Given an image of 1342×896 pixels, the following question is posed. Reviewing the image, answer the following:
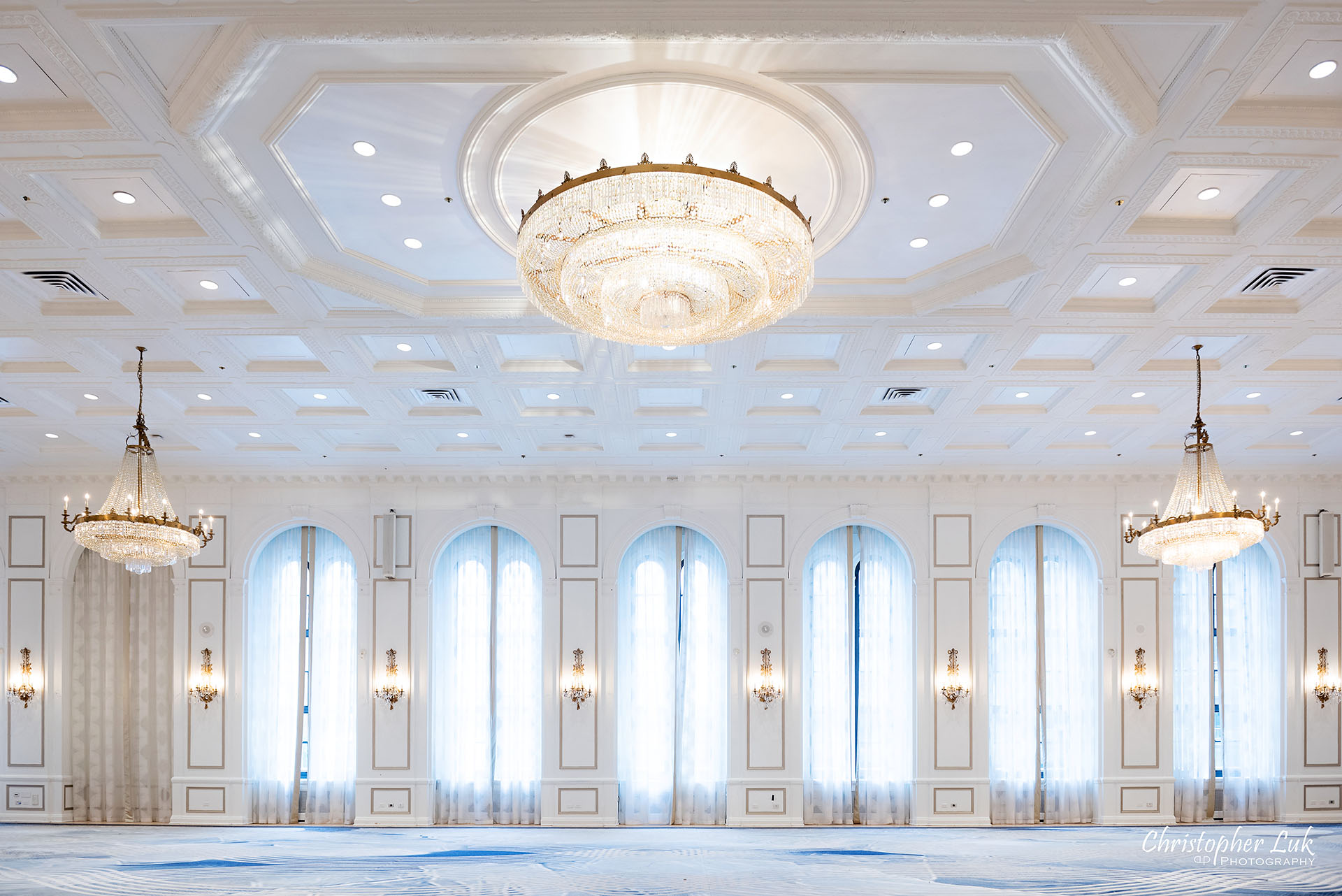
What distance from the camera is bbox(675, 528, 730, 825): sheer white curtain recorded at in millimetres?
14203

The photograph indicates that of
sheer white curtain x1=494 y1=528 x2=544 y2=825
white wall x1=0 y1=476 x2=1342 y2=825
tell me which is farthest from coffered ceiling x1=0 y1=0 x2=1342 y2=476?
sheer white curtain x1=494 y1=528 x2=544 y2=825

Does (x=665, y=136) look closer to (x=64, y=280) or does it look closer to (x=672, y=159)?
(x=672, y=159)

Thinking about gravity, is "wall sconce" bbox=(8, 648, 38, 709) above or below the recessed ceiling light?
below

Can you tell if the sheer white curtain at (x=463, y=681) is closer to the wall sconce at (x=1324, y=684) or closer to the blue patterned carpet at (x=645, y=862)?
the blue patterned carpet at (x=645, y=862)

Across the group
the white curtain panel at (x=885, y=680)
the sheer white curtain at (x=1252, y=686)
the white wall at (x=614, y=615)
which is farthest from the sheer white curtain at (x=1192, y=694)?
the white curtain panel at (x=885, y=680)

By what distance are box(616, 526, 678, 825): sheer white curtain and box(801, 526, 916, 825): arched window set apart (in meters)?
1.90

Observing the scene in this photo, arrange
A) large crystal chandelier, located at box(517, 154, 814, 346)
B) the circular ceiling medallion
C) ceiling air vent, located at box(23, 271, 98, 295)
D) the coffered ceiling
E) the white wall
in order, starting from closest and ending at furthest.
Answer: the coffered ceiling
large crystal chandelier, located at box(517, 154, 814, 346)
the circular ceiling medallion
ceiling air vent, located at box(23, 271, 98, 295)
the white wall

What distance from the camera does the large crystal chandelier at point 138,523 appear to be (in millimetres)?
9258

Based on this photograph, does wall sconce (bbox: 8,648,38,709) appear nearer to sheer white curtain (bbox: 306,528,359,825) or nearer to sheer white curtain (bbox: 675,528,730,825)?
sheer white curtain (bbox: 306,528,359,825)

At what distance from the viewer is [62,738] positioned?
46.0ft

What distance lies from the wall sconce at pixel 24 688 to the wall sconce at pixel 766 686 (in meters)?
9.99

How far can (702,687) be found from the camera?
14.5 m

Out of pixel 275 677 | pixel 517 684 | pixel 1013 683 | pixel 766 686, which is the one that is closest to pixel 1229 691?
pixel 1013 683

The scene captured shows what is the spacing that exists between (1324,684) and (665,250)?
13.5m
